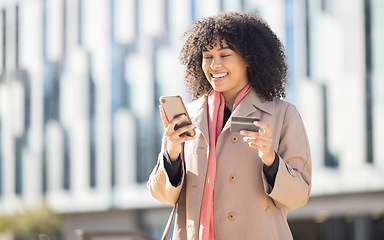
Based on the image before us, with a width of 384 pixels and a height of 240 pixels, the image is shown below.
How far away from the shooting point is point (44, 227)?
3353 centimetres

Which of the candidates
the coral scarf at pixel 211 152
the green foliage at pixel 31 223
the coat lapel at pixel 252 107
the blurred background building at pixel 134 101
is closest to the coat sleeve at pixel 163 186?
the coral scarf at pixel 211 152

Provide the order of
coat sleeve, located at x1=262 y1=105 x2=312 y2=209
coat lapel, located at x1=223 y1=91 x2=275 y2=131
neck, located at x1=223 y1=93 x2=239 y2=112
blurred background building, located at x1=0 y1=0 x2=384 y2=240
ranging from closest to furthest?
coat sleeve, located at x1=262 y1=105 x2=312 y2=209
coat lapel, located at x1=223 y1=91 x2=275 y2=131
neck, located at x1=223 y1=93 x2=239 y2=112
blurred background building, located at x1=0 y1=0 x2=384 y2=240

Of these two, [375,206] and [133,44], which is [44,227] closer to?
[133,44]

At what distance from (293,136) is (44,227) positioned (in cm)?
3153

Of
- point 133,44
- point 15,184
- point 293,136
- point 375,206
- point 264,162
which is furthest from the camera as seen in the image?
point 15,184

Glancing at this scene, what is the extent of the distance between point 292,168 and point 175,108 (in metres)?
0.60

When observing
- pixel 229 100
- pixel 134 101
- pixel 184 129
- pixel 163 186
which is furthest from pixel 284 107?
pixel 134 101

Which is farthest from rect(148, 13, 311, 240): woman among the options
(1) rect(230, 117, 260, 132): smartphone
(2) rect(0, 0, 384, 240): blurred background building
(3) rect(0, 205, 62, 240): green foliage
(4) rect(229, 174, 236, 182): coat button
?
(3) rect(0, 205, 62, 240): green foliage

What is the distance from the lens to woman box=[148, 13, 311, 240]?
3188mm

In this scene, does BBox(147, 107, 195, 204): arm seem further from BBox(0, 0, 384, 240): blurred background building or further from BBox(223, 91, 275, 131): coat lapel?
BBox(0, 0, 384, 240): blurred background building

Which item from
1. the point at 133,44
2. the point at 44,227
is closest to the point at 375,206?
the point at 133,44

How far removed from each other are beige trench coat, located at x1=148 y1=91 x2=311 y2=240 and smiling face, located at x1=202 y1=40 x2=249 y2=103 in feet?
0.38

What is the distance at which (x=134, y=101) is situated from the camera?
31.0m

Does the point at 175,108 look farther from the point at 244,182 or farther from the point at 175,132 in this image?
the point at 244,182
